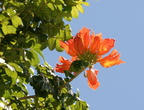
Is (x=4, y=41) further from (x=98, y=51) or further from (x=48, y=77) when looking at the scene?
(x=98, y=51)

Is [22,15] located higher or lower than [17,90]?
higher

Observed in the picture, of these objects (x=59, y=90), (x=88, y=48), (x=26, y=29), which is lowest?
(x=59, y=90)

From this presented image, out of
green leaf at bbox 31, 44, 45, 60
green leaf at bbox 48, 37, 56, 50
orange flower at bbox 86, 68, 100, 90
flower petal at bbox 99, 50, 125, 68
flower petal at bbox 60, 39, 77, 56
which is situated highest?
green leaf at bbox 48, 37, 56, 50

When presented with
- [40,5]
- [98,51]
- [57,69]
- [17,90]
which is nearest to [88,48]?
[98,51]

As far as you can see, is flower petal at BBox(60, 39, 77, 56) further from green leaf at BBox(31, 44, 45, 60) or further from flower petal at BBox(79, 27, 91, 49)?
A: green leaf at BBox(31, 44, 45, 60)

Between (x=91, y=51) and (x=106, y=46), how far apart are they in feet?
0.33

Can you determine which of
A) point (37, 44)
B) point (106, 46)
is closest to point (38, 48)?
point (37, 44)

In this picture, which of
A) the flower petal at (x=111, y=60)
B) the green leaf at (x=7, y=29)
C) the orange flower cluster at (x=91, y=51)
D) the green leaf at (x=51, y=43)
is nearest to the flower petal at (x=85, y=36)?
the orange flower cluster at (x=91, y=51)

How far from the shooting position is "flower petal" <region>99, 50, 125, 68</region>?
245 centimetres

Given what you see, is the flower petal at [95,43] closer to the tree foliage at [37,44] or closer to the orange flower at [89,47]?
the orange flower at [89,47]

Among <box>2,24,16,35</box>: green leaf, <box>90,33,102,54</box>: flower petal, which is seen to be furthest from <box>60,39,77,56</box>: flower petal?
<box>2,24,16,35</box>: green leaf

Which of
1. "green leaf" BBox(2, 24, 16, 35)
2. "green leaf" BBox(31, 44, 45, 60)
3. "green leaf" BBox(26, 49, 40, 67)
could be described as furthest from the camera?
"green leaf" BBox(31, 44, 45, 60)

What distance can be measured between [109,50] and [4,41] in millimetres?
701

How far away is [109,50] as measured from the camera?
244 cm
